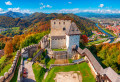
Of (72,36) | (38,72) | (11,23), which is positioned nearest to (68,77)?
(38,72)

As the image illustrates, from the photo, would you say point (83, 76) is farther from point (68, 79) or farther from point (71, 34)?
point (71, 34)

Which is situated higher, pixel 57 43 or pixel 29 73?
pixel 57 43

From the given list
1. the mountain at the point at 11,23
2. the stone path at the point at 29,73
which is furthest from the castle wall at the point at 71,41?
the mountain at the point at 11,23

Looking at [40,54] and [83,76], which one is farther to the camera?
[40,54]

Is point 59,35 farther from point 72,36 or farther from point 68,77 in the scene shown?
point 68,77

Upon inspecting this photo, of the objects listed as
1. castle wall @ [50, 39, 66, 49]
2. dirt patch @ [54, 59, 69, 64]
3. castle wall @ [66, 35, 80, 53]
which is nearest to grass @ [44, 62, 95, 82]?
dirt patch @ [54, 59, 69, 64]

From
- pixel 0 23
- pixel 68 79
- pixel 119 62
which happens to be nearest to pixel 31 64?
pixel 68 79

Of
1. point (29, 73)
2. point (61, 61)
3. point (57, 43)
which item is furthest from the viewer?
point (57, 43)
